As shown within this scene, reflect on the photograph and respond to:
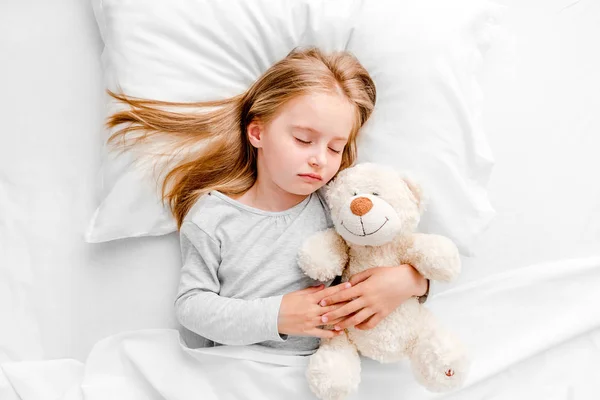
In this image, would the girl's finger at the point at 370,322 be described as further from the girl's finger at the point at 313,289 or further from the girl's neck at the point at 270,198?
the girl's neck at the point at 270,198

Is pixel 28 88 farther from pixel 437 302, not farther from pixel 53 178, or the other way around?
pixel 437 302

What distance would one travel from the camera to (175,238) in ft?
4.03

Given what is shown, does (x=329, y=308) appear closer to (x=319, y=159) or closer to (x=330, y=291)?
(x=330, y=291)

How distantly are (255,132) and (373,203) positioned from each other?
0.87 ft

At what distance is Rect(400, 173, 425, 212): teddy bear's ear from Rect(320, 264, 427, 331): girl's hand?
0.10 m

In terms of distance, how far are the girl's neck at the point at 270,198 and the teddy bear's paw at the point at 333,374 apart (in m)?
0.26

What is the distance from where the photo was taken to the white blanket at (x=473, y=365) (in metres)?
1.10

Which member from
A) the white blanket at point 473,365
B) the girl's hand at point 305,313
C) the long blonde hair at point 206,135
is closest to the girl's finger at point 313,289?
the girl's hand at point 305,313

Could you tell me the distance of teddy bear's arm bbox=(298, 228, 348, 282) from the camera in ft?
Answer: 3.53

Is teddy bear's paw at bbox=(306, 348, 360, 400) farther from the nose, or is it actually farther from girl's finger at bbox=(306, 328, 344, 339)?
the nose

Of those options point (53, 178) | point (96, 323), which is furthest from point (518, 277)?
point (53, 178)

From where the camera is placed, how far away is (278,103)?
1.11 meters

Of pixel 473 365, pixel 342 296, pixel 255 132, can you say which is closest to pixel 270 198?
pixel 255 132

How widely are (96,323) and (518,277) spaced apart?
763 mm
